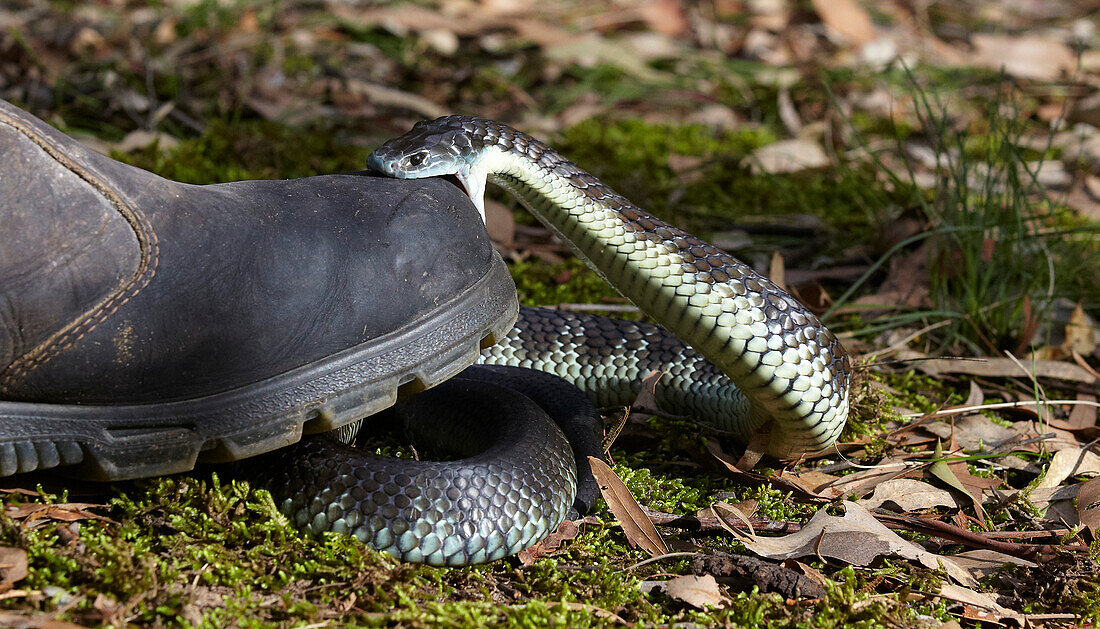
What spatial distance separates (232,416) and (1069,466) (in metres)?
2.71

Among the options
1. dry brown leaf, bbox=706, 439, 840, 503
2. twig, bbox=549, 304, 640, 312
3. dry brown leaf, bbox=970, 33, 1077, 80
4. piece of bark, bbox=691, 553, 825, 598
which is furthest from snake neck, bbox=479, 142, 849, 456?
dry brown leaf, bbox=970, 33, 1077, 80

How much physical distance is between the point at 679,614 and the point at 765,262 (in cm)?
297

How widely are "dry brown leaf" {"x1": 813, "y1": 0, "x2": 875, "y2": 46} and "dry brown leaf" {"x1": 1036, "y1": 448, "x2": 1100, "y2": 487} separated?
6.39 meters

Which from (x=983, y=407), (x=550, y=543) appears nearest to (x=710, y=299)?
(x=550, y=543)

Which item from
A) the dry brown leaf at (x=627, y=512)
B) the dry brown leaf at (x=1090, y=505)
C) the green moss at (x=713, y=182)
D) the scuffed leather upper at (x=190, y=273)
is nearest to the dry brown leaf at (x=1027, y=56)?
the green moss at (x=713, y=182)

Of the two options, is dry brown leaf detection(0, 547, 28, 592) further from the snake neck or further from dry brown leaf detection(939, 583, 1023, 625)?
dry brown leaf detection(939, 583, 1023, 625)

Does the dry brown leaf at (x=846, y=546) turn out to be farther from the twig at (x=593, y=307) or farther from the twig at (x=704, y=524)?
the twig at (x=593, y=307)

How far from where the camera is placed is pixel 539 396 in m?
3.22

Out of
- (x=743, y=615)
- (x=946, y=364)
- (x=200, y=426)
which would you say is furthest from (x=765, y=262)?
(x=200, y=426)

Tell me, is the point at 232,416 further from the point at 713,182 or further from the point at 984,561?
the point at 713,182

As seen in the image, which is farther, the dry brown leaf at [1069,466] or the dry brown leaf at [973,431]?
the dry brown leaf at [973,431]

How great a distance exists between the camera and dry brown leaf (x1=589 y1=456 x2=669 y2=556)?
8.14 feet

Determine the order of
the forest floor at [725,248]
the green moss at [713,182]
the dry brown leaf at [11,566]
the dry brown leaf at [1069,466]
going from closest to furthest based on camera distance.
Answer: the dry brown leaf at [11,566] → the forest floor at [725,248] → the dry brown leaf at [1069,466] → the green moss at [713,182]

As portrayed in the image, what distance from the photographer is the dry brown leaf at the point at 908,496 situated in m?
2.85
